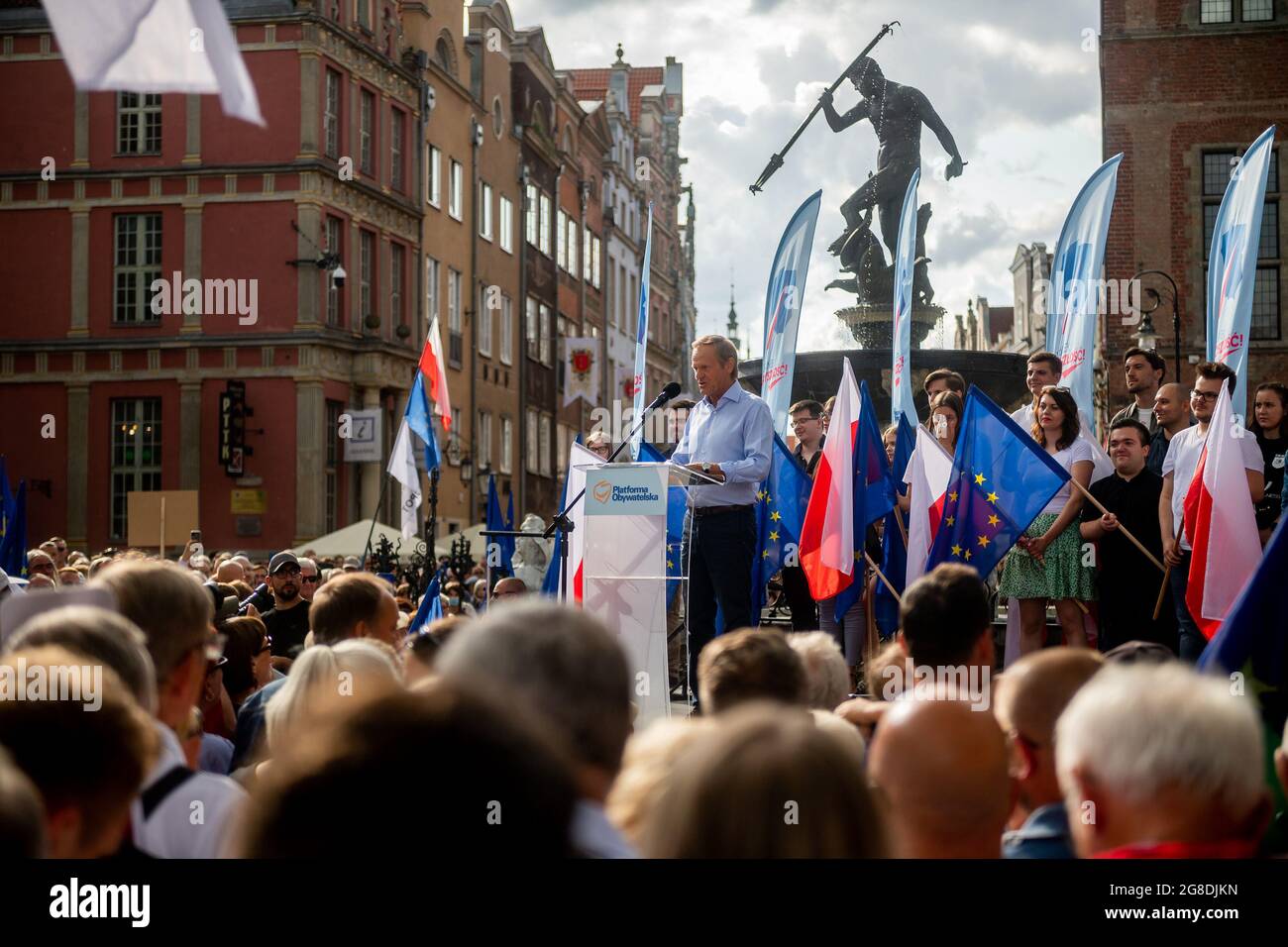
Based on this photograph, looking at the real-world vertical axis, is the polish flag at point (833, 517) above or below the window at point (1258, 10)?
below

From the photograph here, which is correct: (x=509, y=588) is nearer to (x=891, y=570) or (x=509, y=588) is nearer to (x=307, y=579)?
(x=307, y=579)

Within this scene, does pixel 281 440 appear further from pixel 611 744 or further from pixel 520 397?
pixel 611 744

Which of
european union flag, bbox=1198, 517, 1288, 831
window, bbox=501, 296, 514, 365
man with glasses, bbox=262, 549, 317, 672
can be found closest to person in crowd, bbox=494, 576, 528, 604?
man with glasses, bbox=262, 549, 317, 672

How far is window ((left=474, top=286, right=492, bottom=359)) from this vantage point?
140 ft

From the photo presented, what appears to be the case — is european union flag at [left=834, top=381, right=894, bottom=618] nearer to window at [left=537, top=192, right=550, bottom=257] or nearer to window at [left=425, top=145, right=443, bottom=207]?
window at [left=425, top=145, right=443, bottom=207]

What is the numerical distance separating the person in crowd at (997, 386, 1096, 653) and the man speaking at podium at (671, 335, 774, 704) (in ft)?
5.52

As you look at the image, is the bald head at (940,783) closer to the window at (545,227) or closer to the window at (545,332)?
the window at (545,332)

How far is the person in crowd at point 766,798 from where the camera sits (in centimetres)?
213

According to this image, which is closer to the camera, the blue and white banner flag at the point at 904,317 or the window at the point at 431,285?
the blue and white banner flag at the point at 904,317

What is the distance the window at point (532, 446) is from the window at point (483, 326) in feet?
14.4

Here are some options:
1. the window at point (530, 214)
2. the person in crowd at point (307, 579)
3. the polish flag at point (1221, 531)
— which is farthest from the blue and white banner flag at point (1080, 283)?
the window at point (530, 214)

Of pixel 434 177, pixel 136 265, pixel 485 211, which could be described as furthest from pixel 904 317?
pixel 485 211

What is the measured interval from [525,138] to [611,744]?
151 ft

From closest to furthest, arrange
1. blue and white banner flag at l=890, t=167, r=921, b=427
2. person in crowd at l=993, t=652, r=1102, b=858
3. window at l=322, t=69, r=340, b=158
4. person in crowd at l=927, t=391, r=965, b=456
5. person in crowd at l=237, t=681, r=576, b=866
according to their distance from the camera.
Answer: person in crowd at l=237, t=681, r=576, b=866, person in crowd at l=993, t=652, r=1102, b=858, person in crowd at l=927, t=391, r=965, b=456, blue and white banner flag at l=890, t=167, r=921, b=427, window at l=322, t=69, r=340, b=158
